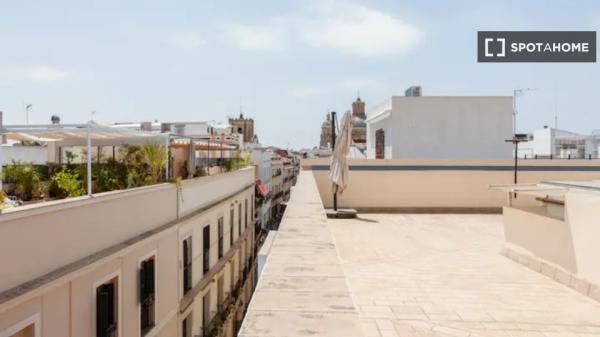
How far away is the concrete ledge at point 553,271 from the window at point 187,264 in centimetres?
751

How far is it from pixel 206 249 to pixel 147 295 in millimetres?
4278

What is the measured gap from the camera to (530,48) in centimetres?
1314

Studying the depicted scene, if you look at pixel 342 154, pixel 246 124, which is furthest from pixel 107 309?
pixel 246 124

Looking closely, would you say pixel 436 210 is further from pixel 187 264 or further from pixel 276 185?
pixel 276 185

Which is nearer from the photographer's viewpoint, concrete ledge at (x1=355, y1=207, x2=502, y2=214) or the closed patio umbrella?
the closed patio umbrella

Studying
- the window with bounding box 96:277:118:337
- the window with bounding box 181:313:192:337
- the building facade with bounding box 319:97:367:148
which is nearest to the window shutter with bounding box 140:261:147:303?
the window with bounding box 96:277:118:337

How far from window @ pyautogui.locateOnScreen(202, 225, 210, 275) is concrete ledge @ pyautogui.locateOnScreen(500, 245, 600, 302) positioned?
7434 millimetres

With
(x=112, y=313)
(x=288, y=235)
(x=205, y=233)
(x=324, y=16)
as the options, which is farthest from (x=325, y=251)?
(x=324, y=16)

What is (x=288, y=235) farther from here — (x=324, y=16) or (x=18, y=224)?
(x=324, y=16)

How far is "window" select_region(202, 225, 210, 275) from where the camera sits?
11.5m

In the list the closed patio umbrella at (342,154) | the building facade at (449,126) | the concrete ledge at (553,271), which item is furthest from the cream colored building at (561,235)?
the building facade at (449,126)

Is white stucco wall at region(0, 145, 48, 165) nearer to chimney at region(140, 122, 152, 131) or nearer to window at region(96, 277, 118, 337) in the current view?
chimney at region(140, 122, 152, 131)

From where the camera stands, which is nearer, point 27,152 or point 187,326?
point 187,326

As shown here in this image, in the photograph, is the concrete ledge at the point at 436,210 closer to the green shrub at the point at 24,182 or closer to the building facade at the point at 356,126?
the green shrub at the point at 24,182
